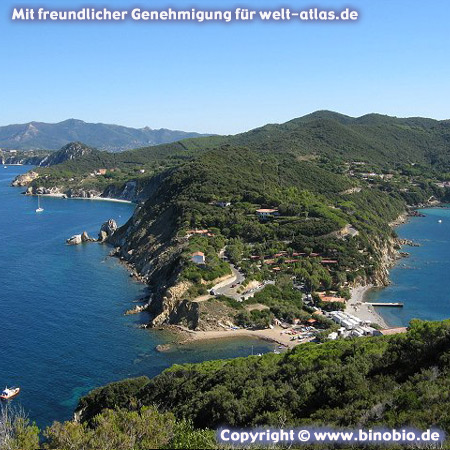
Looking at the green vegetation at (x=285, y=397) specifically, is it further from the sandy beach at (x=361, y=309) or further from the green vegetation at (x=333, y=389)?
the sandy beach at (x=361, y=309)

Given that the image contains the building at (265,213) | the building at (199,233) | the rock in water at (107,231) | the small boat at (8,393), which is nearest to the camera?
the small boat at (8,393)

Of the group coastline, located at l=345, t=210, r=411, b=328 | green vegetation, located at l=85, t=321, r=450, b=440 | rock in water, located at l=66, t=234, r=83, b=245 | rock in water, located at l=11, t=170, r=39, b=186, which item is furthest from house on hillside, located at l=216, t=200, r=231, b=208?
rock in water, located at l=11, t=170, r=39, b=186

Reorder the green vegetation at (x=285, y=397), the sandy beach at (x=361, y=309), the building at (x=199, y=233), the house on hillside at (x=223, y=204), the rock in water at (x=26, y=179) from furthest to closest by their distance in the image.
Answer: the rock in water at (x=26, y=179) < the house on hillside at (x=223, y=204) < the building at (x=199, y=233) < the sandy beach at (x=361, y=309) < the green vegetation at (x=285, y=397)

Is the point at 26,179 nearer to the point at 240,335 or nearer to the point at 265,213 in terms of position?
the point at 265,213

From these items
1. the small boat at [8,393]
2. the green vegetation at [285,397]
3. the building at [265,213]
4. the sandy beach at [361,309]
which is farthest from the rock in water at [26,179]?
the green vegetation at [285,397]

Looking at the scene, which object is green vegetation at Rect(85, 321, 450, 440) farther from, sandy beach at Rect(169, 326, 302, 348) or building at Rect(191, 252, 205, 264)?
building at Rect(191, 252, 205, 264)

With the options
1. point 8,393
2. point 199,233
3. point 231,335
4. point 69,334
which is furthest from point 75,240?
point 8,393
